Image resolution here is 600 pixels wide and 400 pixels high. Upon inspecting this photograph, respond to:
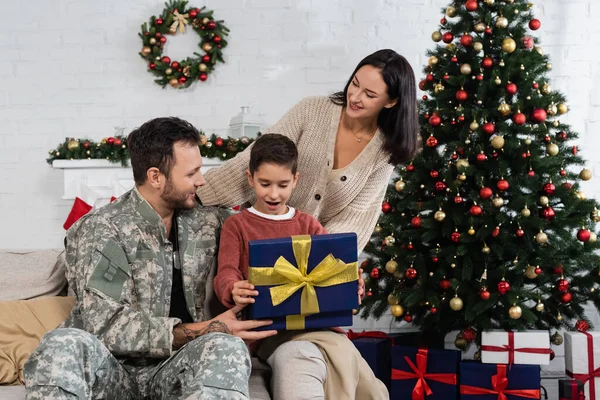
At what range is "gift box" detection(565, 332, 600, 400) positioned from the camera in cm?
357

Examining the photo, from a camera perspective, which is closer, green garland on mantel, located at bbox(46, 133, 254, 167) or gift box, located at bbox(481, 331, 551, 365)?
gift box, located at bbox(481, 331, 551, 365)

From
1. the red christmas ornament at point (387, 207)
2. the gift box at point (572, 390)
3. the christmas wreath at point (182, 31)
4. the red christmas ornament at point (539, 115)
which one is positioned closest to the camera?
the gift box at point (572, 390)

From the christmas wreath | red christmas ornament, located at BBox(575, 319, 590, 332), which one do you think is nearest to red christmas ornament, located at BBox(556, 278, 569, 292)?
red christmas ornament, located at BBox(575, 319, 590, 332)

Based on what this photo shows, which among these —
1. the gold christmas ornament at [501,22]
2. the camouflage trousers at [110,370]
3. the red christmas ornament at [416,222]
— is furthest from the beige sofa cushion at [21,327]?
the gold christmas ornament at [501,22]

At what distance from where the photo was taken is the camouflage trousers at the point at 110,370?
6.11ft

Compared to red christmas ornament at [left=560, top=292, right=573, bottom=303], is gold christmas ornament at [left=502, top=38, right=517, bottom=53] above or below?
above

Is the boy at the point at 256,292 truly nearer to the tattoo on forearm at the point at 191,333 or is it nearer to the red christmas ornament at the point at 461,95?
the tattoo on forearm at the point at 191,333

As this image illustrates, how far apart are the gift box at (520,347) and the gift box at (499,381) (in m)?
0.03

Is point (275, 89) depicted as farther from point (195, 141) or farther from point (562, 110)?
point (195, 141)

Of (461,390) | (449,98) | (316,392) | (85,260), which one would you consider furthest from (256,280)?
(449,98)

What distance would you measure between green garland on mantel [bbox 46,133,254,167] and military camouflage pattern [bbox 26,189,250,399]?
212cm

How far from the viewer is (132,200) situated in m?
2.37

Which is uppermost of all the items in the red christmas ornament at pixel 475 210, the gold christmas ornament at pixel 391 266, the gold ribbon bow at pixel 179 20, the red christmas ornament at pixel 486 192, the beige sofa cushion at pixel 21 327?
the gold ribbon bow at pixel 179 20

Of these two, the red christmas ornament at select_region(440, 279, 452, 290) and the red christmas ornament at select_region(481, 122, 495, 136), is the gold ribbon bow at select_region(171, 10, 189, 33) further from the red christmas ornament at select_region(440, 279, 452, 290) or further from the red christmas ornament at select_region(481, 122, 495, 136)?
the red christmas ornament at select_region(440, 279, 452, 290)
